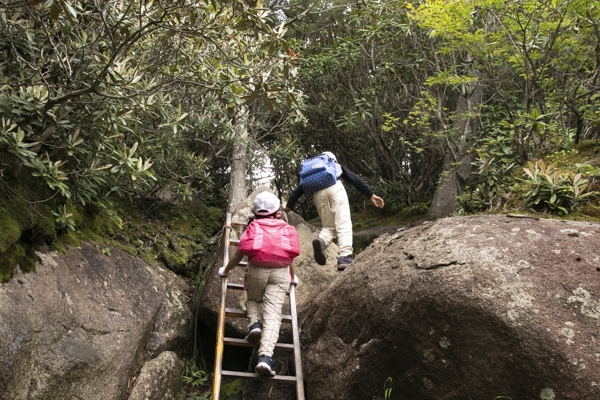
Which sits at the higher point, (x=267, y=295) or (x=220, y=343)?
(x=267, y=295)

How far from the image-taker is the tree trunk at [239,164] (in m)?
9.61

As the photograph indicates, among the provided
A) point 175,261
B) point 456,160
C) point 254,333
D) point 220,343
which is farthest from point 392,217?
point 220,343

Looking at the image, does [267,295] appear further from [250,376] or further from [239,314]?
[250,376]

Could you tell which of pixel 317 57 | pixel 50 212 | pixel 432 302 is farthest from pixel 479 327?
pixel 317 57

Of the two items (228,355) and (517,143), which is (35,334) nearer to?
(228,355)

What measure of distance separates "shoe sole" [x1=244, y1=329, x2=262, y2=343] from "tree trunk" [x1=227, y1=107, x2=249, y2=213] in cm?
436

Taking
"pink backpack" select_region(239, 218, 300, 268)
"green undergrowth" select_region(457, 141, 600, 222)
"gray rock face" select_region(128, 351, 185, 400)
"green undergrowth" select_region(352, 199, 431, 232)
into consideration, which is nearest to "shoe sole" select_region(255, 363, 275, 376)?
"pink backpack" select_region(239, 218, 300, 268)

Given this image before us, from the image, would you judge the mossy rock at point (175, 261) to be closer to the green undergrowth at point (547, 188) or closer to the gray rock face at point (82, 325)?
the gray rock face at point (82, 325)

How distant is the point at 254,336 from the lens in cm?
535

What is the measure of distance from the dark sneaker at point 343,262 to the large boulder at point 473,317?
3.31ft

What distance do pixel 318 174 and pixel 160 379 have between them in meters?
3.05

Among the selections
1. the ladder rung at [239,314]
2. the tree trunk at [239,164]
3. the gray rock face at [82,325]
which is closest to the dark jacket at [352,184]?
the ladder rung at [239,314]

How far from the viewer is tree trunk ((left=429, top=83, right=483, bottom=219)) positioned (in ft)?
31.4

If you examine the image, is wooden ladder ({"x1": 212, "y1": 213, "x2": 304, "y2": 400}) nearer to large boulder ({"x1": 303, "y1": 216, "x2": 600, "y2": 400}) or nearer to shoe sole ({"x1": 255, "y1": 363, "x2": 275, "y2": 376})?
shoe sole ({"x1": 255, "y1": 363, "x2": 275, "y2": 376})
